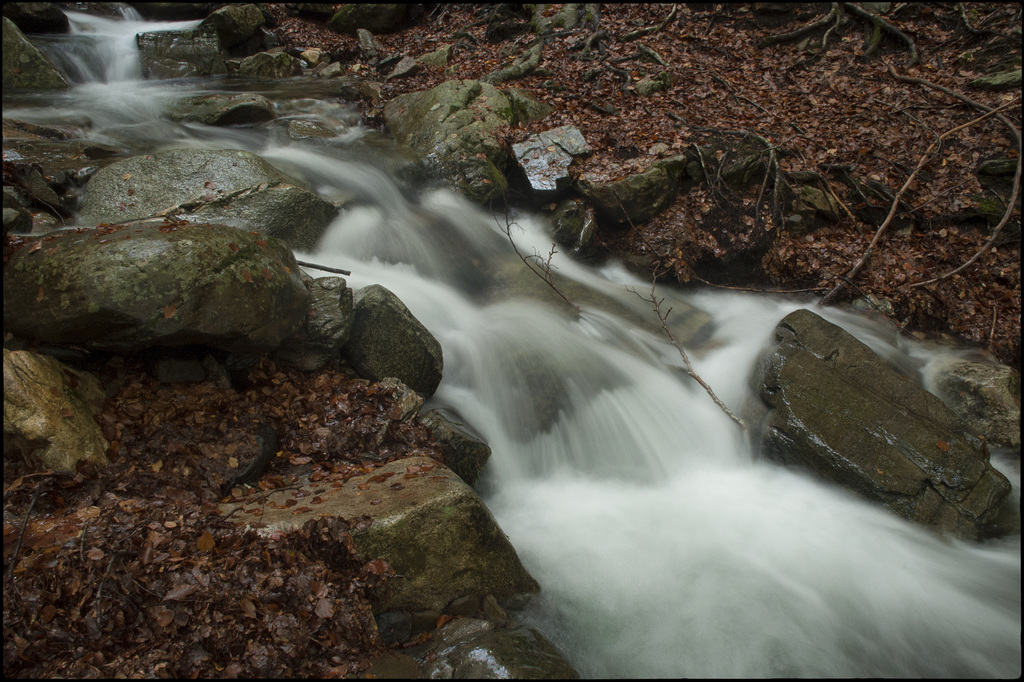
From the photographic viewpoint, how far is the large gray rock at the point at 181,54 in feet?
35.7

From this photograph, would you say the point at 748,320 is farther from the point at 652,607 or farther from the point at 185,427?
the point at 185,427

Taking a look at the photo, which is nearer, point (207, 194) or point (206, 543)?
point (206, 543)

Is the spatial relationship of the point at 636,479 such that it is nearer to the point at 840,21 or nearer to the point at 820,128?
the point at 820,128

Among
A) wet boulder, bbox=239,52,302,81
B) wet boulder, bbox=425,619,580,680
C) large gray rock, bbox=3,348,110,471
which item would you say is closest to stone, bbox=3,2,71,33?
wet boulder, bbox=239,52,302,81

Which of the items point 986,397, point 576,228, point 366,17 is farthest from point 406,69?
point 986,397

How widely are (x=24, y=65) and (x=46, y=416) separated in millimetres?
9257

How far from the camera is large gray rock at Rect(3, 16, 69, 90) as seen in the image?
8.70 meters

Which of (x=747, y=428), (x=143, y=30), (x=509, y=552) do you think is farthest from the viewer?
(x=143, y=30)

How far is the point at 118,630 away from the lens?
A: 2734 mm

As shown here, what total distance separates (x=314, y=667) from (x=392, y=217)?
6.47 metres

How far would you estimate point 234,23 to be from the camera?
11.9 meters

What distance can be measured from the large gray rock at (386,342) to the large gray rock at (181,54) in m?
9.53

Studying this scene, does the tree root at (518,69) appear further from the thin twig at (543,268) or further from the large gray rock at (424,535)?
the large gray rock at (424,535)

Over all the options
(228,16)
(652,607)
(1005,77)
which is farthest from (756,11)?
(652,607)
